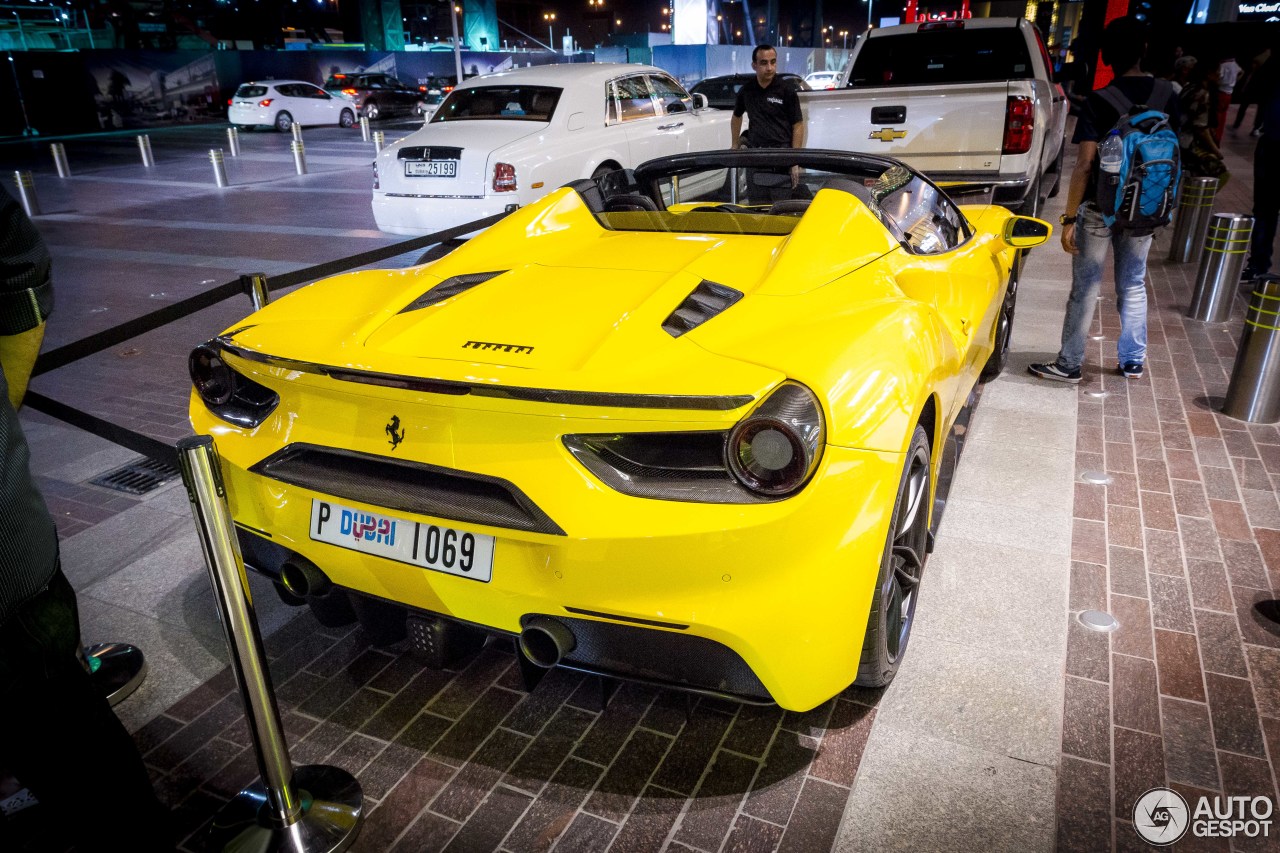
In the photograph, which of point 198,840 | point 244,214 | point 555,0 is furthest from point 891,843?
point 555,0

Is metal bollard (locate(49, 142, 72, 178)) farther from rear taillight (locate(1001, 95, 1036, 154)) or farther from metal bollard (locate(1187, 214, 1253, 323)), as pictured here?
metal bollard (locate(1187, 214, 1253, 323))

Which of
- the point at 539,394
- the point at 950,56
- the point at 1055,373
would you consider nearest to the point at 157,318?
the point at 539,394

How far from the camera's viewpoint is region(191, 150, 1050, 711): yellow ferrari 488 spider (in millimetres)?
1846

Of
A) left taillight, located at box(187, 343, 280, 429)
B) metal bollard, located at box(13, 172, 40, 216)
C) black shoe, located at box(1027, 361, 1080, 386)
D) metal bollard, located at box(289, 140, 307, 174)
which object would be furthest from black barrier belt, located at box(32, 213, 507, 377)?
metal bollard, located at box(289, 140, 307, 174)

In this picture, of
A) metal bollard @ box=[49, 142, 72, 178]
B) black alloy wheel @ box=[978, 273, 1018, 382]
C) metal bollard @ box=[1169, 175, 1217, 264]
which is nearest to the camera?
black alloy wheel @ box=[978, 273, 1018, 382]

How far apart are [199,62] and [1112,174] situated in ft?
111

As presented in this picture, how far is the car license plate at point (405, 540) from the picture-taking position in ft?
6.56

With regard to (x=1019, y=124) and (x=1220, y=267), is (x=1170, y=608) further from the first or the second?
(x=1019, y=124)

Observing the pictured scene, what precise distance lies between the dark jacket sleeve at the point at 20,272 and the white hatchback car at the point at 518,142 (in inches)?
229

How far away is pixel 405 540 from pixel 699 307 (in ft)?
3.23

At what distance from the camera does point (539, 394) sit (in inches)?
74.6

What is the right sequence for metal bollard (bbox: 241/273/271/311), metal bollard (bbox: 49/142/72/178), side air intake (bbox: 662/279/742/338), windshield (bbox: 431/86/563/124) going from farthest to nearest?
metal bollard (bbox: 49/142/72/178) → windshield (bbox: 431/86/563/124) → metal bollard (bbox: 241/273/271/311) → side air intake (bbox: 662/279/742/338)

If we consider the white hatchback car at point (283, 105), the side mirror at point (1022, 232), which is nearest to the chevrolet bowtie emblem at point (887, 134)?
the side mirror at point (1022, 232)

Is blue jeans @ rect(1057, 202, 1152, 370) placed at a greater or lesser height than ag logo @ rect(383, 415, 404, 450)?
lesser
